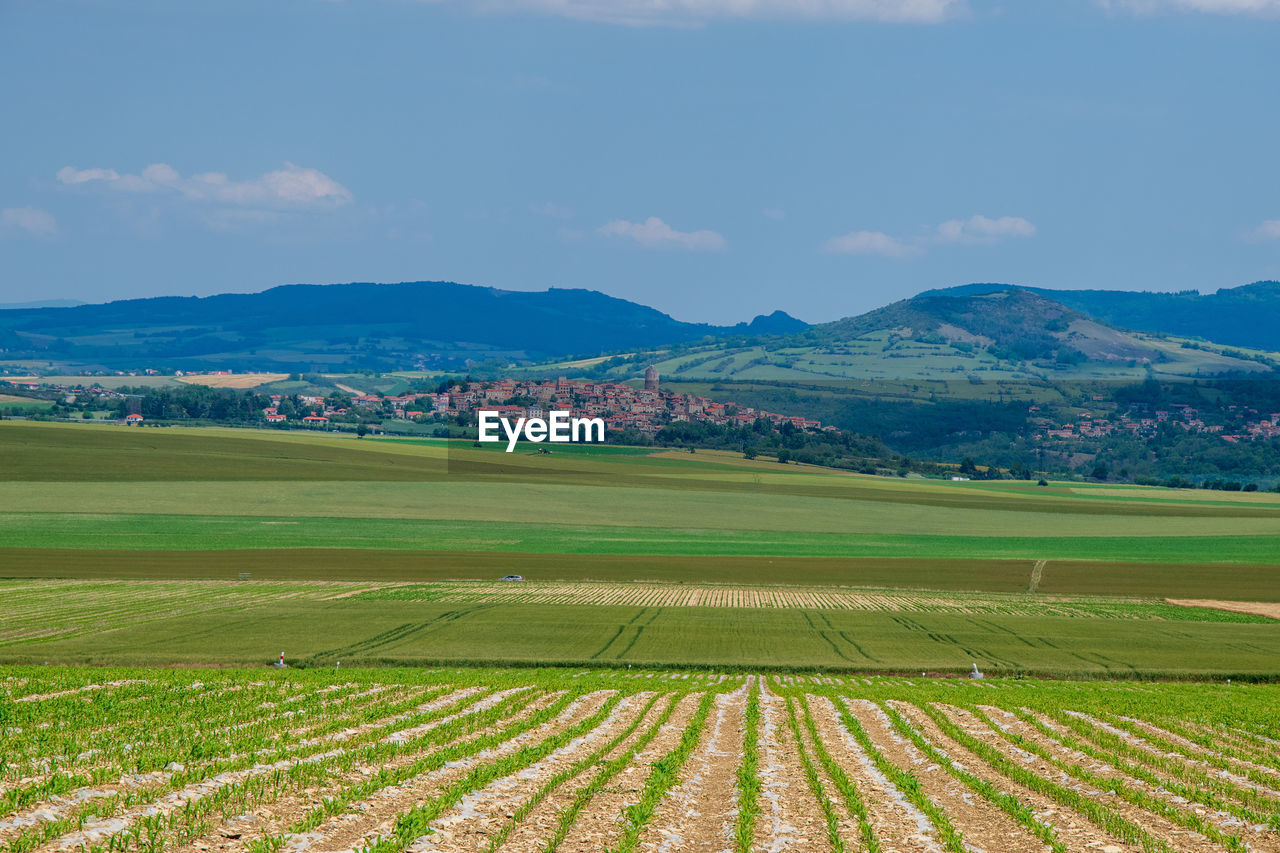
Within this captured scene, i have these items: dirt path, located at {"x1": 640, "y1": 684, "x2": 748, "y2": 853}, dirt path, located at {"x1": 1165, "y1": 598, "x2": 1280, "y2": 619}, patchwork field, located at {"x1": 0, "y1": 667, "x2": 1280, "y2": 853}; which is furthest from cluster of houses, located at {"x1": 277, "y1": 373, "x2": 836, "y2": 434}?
dirt path, located at {"x1": 640, "y1": 684, "x2": 748, "y2": 853}

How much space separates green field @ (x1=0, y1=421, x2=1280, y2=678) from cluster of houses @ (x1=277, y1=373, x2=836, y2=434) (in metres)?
42.2

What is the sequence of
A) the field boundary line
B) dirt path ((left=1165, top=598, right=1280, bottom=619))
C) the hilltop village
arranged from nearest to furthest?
dirt path ((left=1165, top=598, right=1280, bottom=619)) → the field boundary line → the hilltop village

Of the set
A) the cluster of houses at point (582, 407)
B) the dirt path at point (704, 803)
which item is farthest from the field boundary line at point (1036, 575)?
the cluster of houses at point (582, 407)

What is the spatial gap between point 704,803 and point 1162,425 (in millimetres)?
194560

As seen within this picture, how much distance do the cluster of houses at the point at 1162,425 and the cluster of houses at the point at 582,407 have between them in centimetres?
4521

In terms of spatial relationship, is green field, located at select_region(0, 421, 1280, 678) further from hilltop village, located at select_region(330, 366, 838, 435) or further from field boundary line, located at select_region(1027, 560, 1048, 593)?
hilltop village, located at select_region(330, 366, 838, 435)

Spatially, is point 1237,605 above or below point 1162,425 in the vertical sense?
below

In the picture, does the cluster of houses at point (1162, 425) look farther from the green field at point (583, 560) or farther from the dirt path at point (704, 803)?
the dirt path at point (704, 803)

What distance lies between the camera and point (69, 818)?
1359 centimetres

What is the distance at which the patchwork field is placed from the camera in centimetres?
1417

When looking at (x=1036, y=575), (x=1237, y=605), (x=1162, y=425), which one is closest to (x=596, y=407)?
(x=1162, y=425)

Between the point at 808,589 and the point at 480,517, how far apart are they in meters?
35.4

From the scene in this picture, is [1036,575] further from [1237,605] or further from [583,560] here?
[583,560]

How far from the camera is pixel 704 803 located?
53.3 feet
